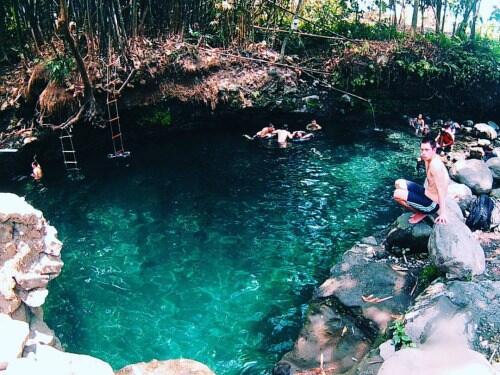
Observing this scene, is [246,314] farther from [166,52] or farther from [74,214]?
[166,52]

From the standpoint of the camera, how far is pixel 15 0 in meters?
12.6

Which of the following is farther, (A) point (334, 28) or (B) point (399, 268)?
(A) point (334, 28)

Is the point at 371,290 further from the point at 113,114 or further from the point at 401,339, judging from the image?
the point at 113,114

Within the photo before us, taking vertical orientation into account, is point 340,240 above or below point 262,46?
below

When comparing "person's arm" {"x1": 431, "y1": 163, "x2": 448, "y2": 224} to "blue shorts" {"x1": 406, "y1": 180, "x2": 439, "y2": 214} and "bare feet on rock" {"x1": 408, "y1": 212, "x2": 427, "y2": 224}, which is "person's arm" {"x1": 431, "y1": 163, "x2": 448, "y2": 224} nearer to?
"blue shorts" {"x1": 406, "y1": 180, "x2": 439, "y2": 214}

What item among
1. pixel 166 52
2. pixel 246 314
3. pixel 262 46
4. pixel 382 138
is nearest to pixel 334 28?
pixel 262 46

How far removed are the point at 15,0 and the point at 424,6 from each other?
1511cm

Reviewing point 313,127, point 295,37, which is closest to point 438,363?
point 313,127

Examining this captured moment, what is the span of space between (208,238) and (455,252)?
4903 mm

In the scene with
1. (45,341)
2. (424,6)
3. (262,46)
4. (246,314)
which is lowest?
(246,314)

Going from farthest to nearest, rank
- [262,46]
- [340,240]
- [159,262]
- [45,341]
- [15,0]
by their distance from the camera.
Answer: [262,46], [15,0], [340,240], [159,262], [45,341]

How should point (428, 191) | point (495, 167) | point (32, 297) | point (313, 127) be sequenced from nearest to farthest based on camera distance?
point (32, 297) → point (428, 191) → point (495, 167) → point (313, 127)

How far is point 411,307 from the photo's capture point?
4859 millimetres

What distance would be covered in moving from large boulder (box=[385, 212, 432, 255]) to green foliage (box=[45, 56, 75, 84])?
9.95 meters
